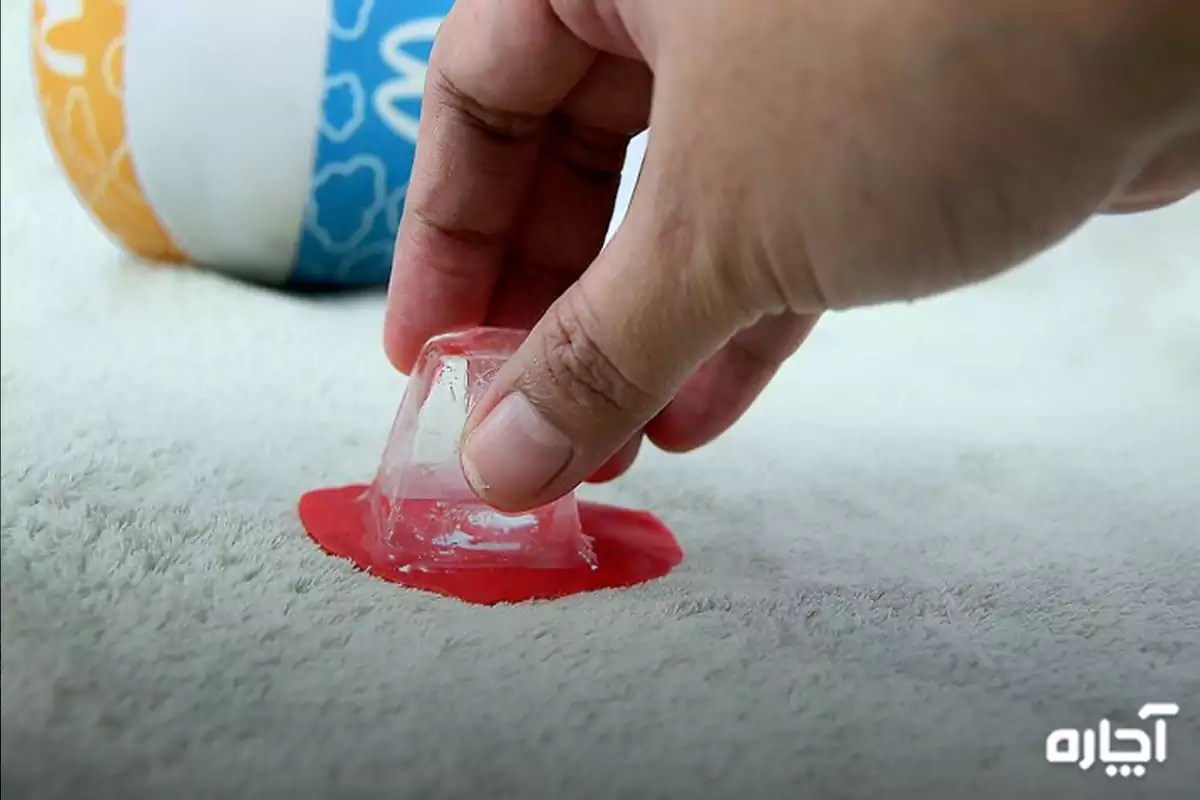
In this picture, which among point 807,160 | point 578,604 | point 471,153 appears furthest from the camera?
point 471,153

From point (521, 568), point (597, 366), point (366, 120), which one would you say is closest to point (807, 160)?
point (597, 366)

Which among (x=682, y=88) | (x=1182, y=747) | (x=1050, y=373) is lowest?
(x=1182, y=747)

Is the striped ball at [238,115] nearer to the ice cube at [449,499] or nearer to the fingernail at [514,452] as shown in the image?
the ice cube at [449,499]

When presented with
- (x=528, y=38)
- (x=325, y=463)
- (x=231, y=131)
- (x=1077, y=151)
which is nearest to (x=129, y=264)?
A: (x=231, y=131)

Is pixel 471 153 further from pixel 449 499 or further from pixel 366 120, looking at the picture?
pixel 366 120

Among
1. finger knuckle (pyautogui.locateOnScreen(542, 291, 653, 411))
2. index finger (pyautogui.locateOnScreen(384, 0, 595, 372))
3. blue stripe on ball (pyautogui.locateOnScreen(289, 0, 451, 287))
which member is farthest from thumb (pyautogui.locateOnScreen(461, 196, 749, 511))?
blue stripe on ball (pyautogui.locateOnScreen(289, 0, 451, 287))

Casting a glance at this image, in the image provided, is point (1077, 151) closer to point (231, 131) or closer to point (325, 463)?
point (325, 463)

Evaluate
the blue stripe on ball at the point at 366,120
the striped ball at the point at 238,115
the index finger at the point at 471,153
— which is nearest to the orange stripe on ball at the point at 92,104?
the striped ball at the point at 238,115
